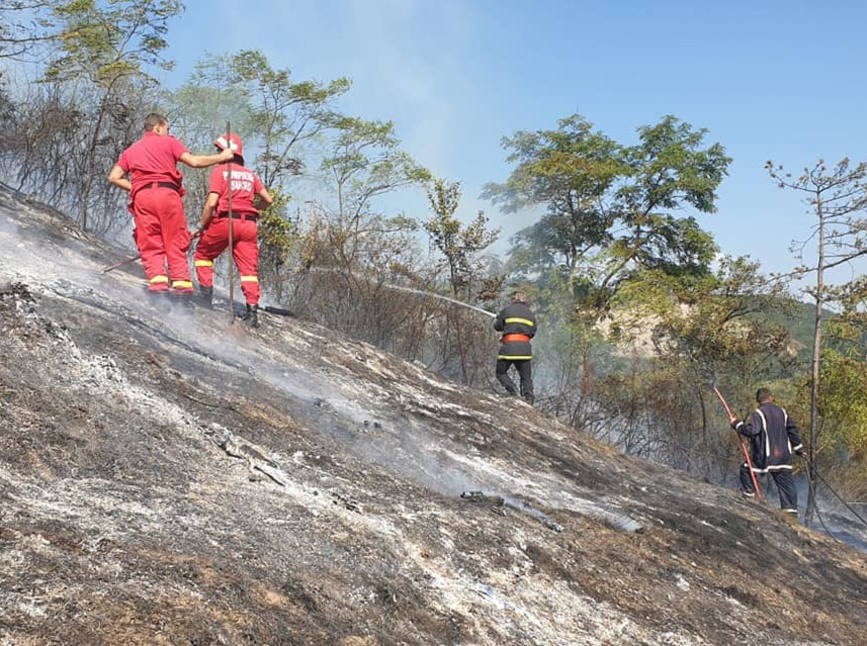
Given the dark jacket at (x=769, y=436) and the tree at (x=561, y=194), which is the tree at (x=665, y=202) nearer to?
the tree at (x=561, y=194)

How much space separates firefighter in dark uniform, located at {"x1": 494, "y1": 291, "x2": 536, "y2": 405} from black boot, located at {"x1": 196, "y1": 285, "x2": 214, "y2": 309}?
3941 mm

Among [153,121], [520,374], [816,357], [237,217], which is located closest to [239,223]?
[237,217]

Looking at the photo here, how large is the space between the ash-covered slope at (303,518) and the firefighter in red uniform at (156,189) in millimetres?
592

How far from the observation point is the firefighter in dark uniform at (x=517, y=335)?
9.90m

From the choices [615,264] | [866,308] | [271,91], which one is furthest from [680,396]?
[271,91]

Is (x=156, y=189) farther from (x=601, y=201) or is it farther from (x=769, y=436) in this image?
(x=601, y=201)

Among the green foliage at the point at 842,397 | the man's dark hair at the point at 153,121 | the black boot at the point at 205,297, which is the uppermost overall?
the man's dark hair at the point at 153,121

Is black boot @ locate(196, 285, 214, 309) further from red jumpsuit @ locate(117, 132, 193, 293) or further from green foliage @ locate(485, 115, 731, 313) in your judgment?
green foliage @ locate(485, 115, 731, 313)

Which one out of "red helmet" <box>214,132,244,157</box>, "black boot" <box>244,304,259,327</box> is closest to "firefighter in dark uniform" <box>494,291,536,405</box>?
"black boot" <box>244,304,259,327</box>

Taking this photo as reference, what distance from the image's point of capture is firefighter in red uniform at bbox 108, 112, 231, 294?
6.53 metres

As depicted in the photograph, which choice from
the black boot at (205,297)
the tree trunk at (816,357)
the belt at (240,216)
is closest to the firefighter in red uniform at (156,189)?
the belt at (240,216)

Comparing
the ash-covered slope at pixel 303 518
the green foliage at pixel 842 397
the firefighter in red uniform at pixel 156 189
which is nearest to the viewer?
the ash-covered slope at pixel 303 518

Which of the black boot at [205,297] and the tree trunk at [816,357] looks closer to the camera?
the black boot at [205,297]

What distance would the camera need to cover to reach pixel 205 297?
25.1 ft
